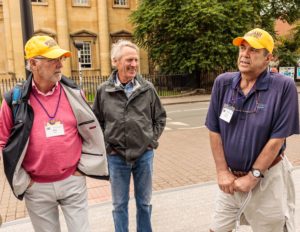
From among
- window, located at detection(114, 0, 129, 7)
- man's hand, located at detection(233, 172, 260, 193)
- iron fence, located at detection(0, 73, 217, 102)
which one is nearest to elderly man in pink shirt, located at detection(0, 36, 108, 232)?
man's hand, located at detection(233, 172, 260, 193)

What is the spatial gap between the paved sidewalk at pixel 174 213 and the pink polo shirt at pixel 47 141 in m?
1.81

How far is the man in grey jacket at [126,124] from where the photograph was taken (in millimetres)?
3408

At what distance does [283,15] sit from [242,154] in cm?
3447

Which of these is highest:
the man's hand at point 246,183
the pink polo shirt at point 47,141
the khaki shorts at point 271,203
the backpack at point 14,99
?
the backpack at point 14,99

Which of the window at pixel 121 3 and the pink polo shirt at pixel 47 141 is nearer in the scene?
the pink polo shirt at pixel 47 141

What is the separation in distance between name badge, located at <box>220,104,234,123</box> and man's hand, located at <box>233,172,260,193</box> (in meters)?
0.43

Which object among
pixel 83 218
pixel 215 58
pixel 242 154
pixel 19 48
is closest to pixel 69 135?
pixel 83 218

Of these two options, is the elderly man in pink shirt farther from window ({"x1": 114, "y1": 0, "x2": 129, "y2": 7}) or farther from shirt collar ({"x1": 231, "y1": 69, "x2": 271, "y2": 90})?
window ({"x1": 114, "y1": 0, "x2": 129, "y2": 7})

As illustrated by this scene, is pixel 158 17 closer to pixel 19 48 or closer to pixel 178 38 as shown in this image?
pixel 178 38

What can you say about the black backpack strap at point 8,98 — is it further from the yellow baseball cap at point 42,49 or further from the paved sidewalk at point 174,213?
the paved sidewalk at point 174,213

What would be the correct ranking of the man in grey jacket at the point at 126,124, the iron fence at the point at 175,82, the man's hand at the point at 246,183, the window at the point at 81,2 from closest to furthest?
the man's hand at the point at 246,183, the man in grey jacket at the point at 126,124, the iron fence at the point at 175,82, the window at the point at 81,2

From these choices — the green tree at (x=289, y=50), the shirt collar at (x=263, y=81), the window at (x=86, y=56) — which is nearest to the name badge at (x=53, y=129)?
the shirt collar at (x=263, y=81)

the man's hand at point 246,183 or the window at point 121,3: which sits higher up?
the window at point 121,3

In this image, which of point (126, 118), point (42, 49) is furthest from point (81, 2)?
point (42, 49)
